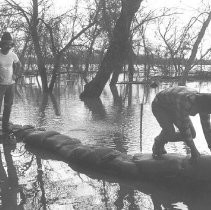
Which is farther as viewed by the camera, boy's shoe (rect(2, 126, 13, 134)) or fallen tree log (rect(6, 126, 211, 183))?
boy's shoe (rect(2, 126, 13, 134))

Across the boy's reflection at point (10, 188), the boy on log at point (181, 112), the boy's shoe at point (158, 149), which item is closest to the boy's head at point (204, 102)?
the boy on log at point (181, 112)

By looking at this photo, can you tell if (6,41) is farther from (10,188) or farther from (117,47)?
(117,47)

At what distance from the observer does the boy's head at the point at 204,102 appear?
15.4 feet

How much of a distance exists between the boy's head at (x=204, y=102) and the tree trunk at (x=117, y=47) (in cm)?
1264

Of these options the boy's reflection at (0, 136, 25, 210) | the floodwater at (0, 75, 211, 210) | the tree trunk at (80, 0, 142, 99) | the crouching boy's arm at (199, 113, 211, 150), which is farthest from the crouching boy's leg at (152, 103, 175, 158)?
the tree trunk at (80, 0, 142, 99)

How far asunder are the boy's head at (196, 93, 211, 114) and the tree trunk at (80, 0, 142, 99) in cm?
1264

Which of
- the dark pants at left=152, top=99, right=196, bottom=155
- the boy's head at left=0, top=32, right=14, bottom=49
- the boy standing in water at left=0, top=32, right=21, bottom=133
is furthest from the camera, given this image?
the boy standing in water at left=0, top=32, right=21, bottom=133

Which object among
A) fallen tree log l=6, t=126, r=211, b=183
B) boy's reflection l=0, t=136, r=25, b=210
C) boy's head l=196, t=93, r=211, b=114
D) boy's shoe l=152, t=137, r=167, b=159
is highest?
boy's head l=196, t=93, r=211, b=114

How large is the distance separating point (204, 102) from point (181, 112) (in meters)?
0.26

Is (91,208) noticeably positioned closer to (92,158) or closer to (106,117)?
(92,158)

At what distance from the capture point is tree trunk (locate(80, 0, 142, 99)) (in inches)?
668

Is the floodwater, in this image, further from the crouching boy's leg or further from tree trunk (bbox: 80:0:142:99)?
tree trunk (bbox: 80:0:142:99)

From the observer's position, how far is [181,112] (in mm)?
4777

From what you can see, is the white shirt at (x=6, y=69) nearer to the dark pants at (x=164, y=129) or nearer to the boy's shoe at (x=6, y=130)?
the boy's shoe at (x=6, y=130)
